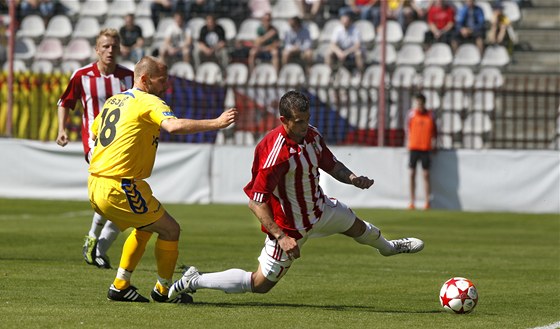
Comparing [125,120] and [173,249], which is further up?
[125,120]

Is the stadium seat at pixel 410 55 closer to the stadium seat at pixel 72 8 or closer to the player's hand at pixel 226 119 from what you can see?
the stadium seat at pixel 72 8

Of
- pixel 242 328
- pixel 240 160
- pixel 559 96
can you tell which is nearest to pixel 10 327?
pixel 242 328

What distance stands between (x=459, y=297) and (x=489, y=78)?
15.3 meters

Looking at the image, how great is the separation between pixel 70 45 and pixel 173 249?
1847 cm

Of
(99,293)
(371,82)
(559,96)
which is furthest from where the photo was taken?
(371,82)

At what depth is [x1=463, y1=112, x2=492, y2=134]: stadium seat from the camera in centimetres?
2175

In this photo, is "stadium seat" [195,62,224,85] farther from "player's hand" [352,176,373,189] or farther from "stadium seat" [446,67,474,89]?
"player's hand" [352,176,373,189]

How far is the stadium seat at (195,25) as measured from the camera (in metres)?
25.8

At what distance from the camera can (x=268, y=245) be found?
855 cm

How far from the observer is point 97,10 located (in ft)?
89.6

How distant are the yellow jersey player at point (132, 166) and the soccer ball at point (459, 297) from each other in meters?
2.11

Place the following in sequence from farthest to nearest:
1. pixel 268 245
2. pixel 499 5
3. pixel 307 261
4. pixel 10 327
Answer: pixel 499 5 → pixel 307 261 → pixel 268 245 → pixel 10 327

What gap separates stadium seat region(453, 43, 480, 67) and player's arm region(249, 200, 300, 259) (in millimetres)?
16630

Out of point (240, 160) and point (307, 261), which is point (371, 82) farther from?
point (307, 261)
